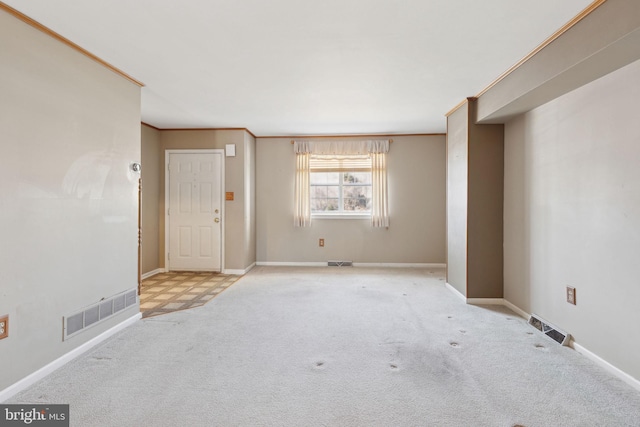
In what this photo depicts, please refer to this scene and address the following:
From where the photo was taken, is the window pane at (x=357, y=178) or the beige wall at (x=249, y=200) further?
the window pane at (x=357, y=178)

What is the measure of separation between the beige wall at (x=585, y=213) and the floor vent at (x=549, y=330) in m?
0.06

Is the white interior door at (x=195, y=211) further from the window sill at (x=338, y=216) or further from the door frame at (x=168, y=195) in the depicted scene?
the window sill at (x=338, y=216)

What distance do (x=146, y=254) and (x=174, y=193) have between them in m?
1.10

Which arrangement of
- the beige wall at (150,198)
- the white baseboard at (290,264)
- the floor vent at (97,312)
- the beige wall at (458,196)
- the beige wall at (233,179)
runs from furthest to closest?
the white baseboard at (290,264) < the beige wall at (233,179) < the beige wall at (150,198) < the beige wall at (458,196) < the floor vent at (97,312)

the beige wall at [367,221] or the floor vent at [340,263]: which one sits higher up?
the beige wall at [367,221]

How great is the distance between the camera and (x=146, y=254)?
17.3 ft

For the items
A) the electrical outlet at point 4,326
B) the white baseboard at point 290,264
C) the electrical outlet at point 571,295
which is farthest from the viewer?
the white baseboard at point 290,264

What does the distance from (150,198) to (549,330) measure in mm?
5581

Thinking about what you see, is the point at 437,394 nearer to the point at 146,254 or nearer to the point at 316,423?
the point at 316,423

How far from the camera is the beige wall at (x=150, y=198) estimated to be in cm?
518

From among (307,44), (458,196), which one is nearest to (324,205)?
(458,196)

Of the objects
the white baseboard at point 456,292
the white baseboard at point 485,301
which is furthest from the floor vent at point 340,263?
the white baseboard at point 485,301

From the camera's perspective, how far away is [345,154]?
237 inches

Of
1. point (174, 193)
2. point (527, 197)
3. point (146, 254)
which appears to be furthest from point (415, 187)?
point (146, 254)
